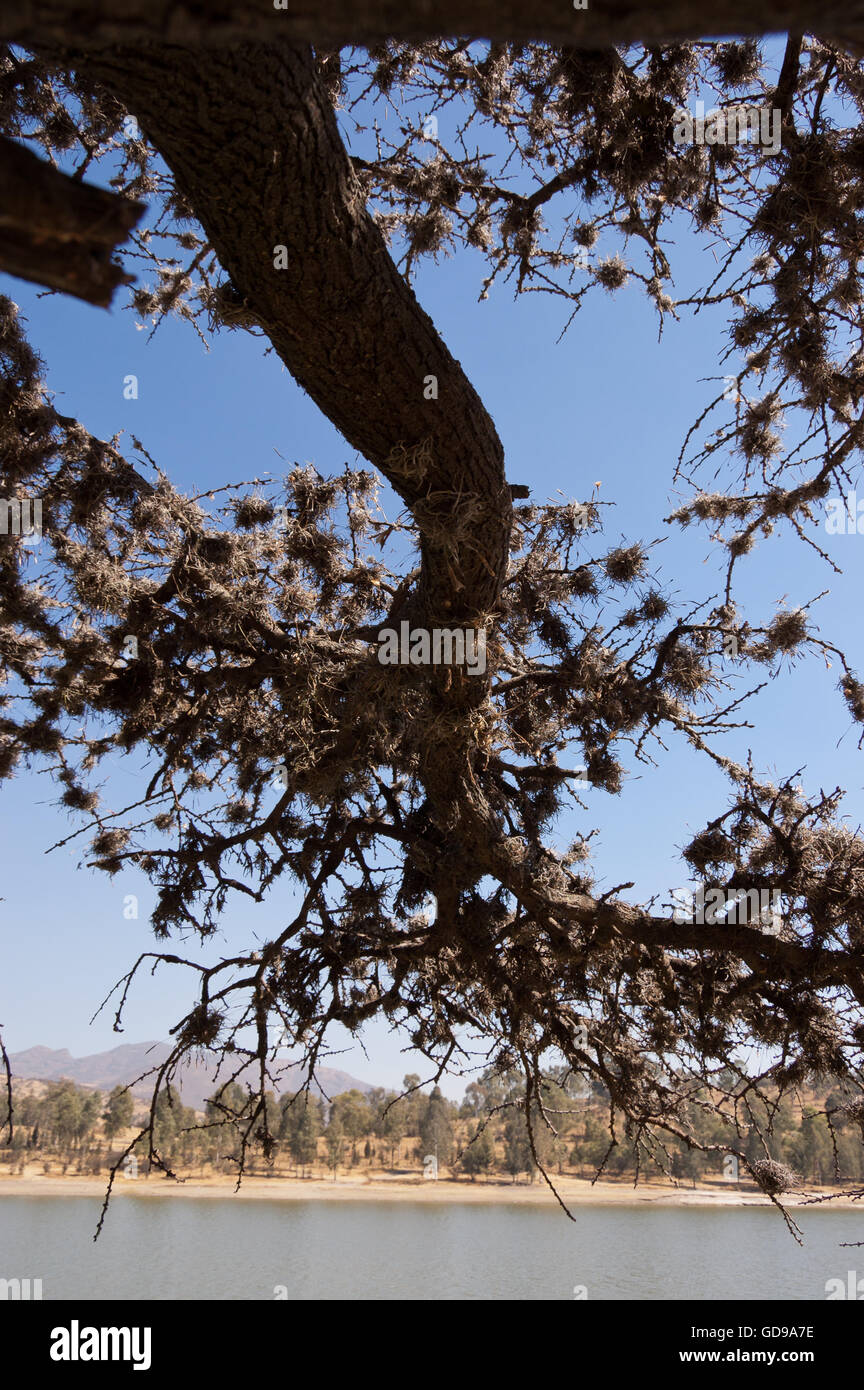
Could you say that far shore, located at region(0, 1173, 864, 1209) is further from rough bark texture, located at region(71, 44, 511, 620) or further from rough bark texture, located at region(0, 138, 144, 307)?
rough bark texture, located at region(0, 138, 144, 307)

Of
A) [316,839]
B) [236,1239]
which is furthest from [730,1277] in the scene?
[316,839]

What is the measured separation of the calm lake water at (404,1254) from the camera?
16.3m

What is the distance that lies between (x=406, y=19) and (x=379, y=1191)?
149 feet

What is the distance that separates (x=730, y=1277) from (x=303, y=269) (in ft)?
71.5

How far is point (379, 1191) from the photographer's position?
40156 millimetres

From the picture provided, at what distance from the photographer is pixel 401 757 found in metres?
4.38

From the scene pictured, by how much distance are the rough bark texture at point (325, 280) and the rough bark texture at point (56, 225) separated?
787mm

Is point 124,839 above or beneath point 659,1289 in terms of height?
above

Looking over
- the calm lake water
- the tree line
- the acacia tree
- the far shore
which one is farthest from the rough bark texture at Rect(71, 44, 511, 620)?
the far shore

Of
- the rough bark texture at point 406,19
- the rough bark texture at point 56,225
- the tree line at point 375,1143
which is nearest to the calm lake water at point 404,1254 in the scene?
the tree line at point 375,1143

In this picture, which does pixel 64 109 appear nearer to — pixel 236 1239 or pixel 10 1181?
pixel 236 1239

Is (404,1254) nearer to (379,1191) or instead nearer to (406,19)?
(379,1191)

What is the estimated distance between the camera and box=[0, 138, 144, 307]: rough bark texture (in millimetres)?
1079

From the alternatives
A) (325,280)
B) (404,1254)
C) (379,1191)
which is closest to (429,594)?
(325,280)
